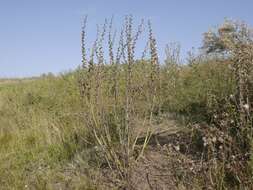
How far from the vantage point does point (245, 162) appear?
357cm

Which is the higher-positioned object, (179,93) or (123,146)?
(179,93)

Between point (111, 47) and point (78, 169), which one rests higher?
point (111, 47)

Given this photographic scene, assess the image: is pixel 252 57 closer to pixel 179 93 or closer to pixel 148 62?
pixel 148 62

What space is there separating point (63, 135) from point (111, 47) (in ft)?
5.85

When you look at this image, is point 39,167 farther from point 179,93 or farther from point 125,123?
point 179,93

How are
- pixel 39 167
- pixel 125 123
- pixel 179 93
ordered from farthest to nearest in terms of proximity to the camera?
pixel 179 93, pixel 39 167, pixel 125 123

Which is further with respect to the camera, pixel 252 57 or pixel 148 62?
pixel 148 62

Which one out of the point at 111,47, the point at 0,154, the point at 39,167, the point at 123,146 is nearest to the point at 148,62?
the point at 111,47

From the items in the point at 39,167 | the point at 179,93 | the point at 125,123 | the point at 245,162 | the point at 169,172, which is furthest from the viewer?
the point at 179,93

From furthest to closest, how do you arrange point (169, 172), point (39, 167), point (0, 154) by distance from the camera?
point (0, 154) → point (39, 167) → point (169, 172)

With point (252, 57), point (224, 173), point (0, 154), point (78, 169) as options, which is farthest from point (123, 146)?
point (0, 154)

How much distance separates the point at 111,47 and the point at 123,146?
115cm

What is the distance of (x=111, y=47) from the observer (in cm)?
457

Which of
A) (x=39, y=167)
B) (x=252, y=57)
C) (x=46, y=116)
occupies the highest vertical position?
(x=252, y=57)
